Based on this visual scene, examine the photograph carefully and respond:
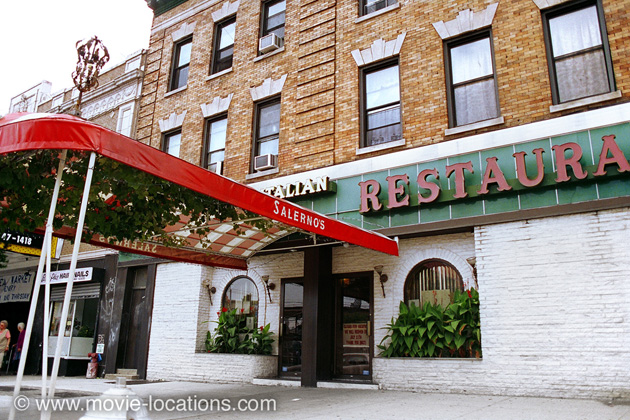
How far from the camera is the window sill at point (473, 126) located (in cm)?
970

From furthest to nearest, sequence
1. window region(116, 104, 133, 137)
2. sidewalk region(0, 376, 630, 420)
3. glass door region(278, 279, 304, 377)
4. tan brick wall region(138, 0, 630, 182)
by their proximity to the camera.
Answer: window region(116, 104, 133, 137) → glass door region(278, 279, 304, 377) → tan brick wall region(138, 0, 630, 182) → sidewalk region(0, 376, 630, 420)

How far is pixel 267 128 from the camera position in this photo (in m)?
13.7

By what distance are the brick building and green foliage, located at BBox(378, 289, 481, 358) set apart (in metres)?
0.31

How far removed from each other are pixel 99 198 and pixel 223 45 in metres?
9.30

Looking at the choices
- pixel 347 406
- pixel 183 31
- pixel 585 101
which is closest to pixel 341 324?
pixel 347 406

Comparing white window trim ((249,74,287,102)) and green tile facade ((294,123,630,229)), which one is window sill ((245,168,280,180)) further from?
white window trim ((249,74,287,102))

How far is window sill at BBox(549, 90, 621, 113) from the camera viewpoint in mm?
8633

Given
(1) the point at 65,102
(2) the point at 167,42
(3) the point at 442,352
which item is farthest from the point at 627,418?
(1) the point at 65,102

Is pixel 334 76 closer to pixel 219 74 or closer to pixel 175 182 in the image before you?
pixel 219 74

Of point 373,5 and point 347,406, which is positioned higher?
point 373,5

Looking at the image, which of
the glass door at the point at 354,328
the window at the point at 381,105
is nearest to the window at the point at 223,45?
the window at the point at 381,105

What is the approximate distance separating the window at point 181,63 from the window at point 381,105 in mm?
6921

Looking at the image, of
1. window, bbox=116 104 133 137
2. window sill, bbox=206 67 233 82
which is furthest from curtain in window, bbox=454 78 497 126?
window, bbox=116 104 133 137

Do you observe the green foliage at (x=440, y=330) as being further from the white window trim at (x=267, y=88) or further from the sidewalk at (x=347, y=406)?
the white window trim at (x=267, y=88)
